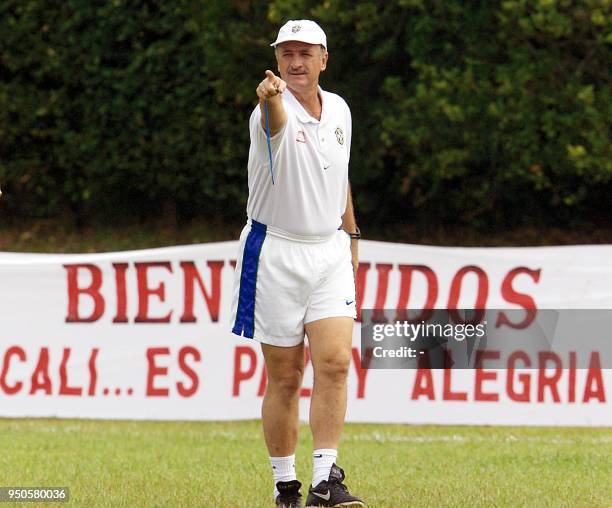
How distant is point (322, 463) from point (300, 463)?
8.09 ft

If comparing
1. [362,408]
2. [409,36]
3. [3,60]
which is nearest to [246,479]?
[362,408]

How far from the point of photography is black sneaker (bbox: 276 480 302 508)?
6.97 meters

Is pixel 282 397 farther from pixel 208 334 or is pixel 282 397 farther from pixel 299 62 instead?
pixel 208 334

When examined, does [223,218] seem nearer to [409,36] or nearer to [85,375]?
[409,36]

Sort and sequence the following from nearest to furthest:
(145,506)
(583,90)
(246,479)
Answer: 1. (145,506)
2. (246,479)
3. (583,90)

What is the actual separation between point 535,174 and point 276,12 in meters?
3.80

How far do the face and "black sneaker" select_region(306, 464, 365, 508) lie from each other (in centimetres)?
172

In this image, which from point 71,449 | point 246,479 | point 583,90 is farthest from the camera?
point 583,90

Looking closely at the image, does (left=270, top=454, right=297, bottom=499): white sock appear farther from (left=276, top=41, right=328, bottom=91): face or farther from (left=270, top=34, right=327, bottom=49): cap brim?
Result: (left=270, top=34, right=327, bottom=49): cap brim

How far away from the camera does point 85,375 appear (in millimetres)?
12375

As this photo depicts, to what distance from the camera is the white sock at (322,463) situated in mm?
6805

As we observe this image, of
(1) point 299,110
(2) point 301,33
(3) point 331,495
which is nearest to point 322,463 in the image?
(3) point 331,495

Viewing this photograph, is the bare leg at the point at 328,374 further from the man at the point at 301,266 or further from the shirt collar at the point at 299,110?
the shirt collar at the point at 299,110

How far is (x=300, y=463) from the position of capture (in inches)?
365
